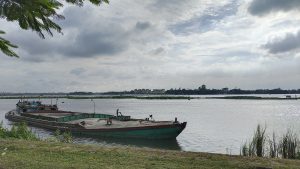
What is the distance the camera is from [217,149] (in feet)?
105

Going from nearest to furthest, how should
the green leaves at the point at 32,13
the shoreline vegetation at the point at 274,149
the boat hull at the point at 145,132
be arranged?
1. the green leaves at the point at 32,13
2. the shoreline vegetation at the point at 274,149
3. the boat hull at the point at 145,132

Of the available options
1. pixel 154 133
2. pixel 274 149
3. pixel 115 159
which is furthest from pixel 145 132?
pixel 115 159

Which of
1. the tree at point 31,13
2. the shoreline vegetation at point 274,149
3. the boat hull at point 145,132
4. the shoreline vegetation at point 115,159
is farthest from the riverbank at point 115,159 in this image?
the boat hull at point 145,132

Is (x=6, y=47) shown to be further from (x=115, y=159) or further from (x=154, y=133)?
(x=154, y=133)

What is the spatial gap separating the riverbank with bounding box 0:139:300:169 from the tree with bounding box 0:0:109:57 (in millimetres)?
2910

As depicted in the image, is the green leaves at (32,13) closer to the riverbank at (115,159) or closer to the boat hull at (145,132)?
the riverbank at (115,159)

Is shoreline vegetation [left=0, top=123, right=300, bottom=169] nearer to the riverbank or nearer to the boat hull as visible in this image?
the riverbank

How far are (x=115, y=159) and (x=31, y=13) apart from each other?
421 cm

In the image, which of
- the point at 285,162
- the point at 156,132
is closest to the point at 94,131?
the point at 156,132

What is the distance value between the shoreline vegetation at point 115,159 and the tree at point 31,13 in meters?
2.92

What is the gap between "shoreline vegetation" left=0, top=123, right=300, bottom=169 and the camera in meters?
9.76

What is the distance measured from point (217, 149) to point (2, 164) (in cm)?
2410

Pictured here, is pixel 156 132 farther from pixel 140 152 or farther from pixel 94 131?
pixel 140 152

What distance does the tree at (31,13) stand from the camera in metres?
8.66
